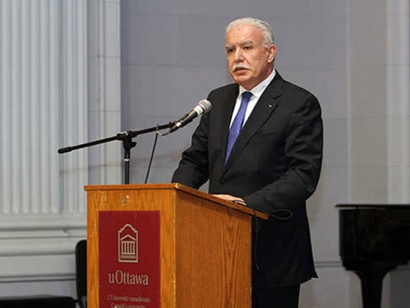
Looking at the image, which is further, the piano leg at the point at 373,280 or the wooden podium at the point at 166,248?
the piano leg at the point at 373,280

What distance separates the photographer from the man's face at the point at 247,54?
4.08 m

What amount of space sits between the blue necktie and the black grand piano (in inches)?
74.8

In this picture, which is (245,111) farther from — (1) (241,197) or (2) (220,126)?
(1) (241,197)

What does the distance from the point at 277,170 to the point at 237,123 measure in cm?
27

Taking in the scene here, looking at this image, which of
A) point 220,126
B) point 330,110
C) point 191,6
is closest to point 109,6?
point 191,6

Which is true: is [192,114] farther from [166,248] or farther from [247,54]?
[166,248]

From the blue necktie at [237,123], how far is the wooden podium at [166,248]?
494mm

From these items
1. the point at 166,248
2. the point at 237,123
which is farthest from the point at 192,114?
the point at 166,248

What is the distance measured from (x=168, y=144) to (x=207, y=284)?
3.19 meters

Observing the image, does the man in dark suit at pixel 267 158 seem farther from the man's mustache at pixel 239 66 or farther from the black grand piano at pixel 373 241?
the black grand piano at pixel 373 241

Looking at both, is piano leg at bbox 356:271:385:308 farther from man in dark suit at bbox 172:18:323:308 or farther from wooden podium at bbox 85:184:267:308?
wooden podium at bbox 85:184:267:308

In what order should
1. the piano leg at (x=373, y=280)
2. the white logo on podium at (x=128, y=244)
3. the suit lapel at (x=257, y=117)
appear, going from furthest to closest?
the piano leg at (x=373, y=280) → the suit lapel at (x=257, y=117) → the white logo on podium at (x=128, y=244)

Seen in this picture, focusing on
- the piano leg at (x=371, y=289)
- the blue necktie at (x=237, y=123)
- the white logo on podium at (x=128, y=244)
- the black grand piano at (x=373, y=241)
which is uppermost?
the blue necktie at (x=237, y=123)

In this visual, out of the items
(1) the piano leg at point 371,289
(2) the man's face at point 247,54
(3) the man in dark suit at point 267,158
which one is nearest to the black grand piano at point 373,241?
(1) the piano leg at point 371,289
